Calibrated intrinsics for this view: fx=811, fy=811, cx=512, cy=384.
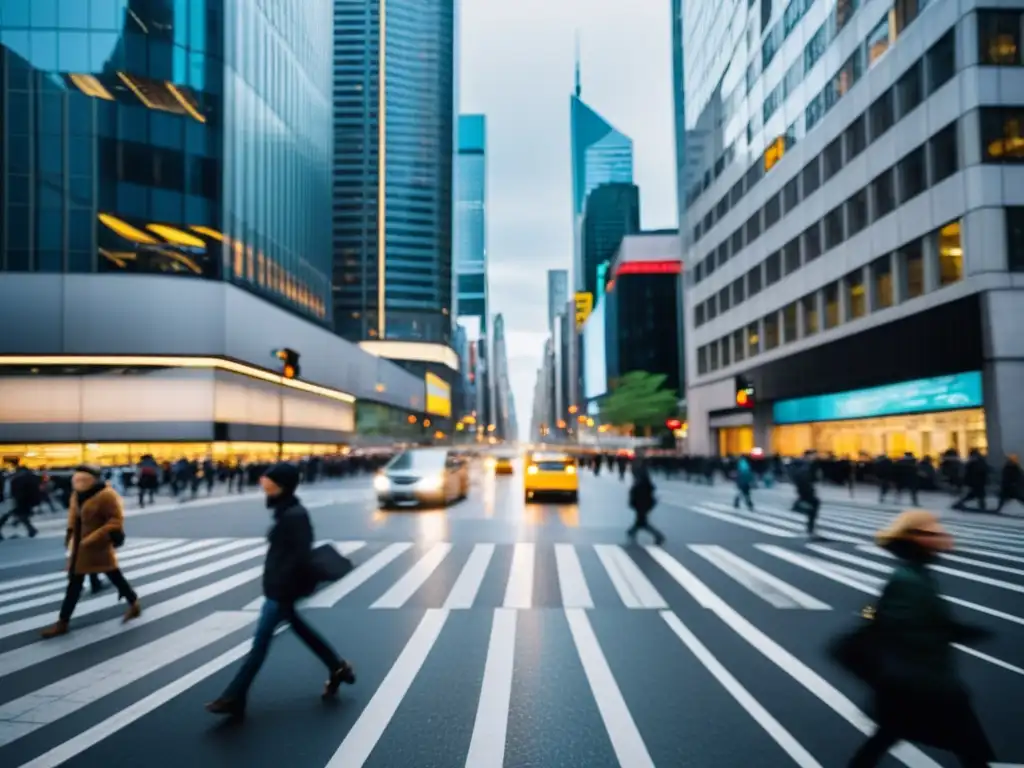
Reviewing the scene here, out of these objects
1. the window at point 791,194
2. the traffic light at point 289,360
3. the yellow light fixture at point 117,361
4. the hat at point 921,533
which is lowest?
the hat at point 921,533

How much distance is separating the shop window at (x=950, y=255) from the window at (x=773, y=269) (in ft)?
57.8

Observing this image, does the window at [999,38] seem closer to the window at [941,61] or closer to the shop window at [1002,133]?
the window at [941,61]

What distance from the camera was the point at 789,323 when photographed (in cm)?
4712

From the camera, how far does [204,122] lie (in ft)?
166

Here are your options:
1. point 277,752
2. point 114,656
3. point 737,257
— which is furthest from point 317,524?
point 737,257

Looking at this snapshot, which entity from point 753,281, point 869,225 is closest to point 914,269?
point 869,225

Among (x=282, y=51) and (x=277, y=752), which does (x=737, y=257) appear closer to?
(x=282, y=51)

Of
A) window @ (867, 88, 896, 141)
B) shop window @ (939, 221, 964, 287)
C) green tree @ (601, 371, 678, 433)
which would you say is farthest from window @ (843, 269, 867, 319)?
green tree @ (601, 371, 678, 433)

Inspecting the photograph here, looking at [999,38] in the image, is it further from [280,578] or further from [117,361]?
[117,361]

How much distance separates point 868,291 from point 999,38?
11.4m

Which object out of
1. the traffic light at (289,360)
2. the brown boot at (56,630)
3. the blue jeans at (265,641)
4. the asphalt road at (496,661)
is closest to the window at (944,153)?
the asphalt road at (496,661)

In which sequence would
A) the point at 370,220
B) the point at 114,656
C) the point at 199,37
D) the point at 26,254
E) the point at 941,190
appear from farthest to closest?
the point at 370,220 → the point at 199,37 → the point at 26,254 → the point at 941,190 → the point at 114,656

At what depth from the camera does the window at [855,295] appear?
1473 inches

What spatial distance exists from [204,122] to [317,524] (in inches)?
1559
